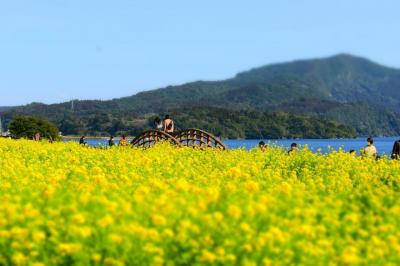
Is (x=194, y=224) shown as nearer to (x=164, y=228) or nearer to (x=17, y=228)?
(x=164, y=228)

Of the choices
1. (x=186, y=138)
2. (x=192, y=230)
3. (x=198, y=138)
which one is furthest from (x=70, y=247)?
(x=186, y=138)

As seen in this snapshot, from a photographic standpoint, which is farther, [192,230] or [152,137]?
[152,137]

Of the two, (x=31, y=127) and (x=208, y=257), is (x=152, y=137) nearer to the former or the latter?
(x=208, y=257)

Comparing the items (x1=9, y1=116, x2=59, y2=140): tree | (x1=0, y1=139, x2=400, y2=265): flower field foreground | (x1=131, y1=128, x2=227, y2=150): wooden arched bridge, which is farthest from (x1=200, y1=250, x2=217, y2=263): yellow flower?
(x1=9, y1=116, x2=59, y2=140): tree

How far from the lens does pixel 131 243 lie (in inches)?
277

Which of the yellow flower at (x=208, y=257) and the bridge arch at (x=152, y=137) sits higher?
the bridge arch at (x=152, y=137)

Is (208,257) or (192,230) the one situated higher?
(192,230)

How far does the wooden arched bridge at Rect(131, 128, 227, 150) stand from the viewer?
2975cm

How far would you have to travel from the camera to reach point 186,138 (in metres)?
32.1

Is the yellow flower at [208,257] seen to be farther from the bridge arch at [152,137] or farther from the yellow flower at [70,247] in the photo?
the bridge arch at [152,137]

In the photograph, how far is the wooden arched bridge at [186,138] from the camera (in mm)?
29750

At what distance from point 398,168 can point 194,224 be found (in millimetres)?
11956

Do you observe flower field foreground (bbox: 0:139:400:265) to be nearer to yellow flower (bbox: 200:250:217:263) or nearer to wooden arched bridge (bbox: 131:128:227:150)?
yellow flower (bbox: 200:250:217:263)

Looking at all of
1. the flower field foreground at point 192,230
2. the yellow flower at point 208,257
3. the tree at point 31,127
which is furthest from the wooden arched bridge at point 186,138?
the tree at point 31,127
